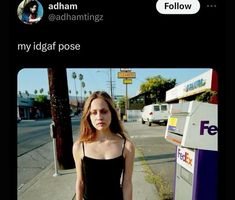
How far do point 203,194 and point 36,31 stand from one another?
76.0 inches

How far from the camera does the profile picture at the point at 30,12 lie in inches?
68.7

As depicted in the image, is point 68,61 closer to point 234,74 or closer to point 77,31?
point 77,31

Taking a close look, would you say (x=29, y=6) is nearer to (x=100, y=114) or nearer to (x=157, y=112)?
(x=100, y=114)

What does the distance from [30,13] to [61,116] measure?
4.37 m

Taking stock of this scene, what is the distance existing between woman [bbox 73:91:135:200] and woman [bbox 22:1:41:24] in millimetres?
615

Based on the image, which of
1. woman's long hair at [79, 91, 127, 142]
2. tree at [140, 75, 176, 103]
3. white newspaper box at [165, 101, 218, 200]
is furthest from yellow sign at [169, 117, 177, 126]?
woman's long hair at [79, 91, 127, 142]

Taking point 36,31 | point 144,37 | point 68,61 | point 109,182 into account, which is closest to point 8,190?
point 109,182

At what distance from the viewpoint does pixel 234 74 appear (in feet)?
5.74

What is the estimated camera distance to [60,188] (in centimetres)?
464

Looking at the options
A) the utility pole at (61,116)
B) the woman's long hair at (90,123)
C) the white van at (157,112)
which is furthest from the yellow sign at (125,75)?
the white van at (157,112)

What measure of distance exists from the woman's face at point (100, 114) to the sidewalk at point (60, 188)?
2414 millimetres

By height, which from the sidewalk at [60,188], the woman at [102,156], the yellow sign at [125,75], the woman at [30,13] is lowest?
the sidewalk at [60,188]

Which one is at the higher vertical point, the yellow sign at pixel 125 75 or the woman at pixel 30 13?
the woman at pixel 30 13

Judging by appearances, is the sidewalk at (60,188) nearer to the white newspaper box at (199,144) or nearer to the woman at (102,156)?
the white newspaper box at (199,144)
